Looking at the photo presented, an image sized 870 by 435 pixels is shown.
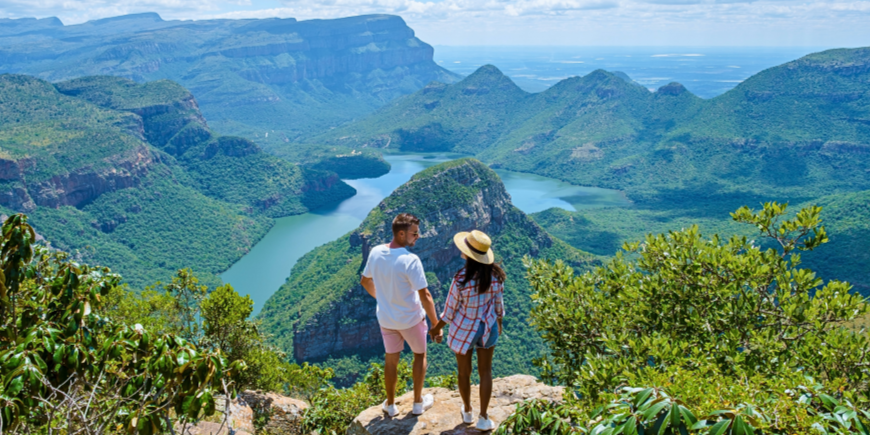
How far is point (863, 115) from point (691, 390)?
4161 inches

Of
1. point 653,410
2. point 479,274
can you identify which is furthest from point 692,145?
point 653,410

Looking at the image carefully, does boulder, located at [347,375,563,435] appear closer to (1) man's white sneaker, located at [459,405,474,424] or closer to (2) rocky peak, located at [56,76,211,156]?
(1) man's white sneaker, located at [459,405,474,424]

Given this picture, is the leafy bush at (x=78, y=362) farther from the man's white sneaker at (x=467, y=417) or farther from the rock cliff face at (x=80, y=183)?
the rock cliff face at (x=80, y=183)

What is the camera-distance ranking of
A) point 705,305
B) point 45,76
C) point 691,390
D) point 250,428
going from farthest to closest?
point 45,76 → point 250,428 → point 705,305 → point 691,390

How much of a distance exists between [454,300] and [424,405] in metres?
1.72

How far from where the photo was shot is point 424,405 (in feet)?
24.3

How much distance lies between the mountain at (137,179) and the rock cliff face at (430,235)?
60.0ft

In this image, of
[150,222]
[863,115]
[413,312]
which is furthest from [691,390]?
[863,115]

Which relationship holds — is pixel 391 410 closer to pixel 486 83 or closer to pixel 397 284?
pixel 397 284

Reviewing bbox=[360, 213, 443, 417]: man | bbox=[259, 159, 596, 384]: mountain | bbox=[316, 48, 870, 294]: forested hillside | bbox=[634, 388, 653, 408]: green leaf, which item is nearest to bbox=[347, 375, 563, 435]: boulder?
bbox=[360, 213, 443, 417]: man

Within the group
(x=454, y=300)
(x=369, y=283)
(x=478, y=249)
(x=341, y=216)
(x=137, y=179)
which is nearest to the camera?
(x=478, y=249)

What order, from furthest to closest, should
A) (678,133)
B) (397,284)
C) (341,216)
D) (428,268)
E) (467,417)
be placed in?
(678,133)
(341,216)
(428,268)
(467,417)
(397,284)

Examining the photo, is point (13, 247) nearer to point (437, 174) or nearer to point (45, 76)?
point (437, 174)

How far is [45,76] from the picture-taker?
568ft
